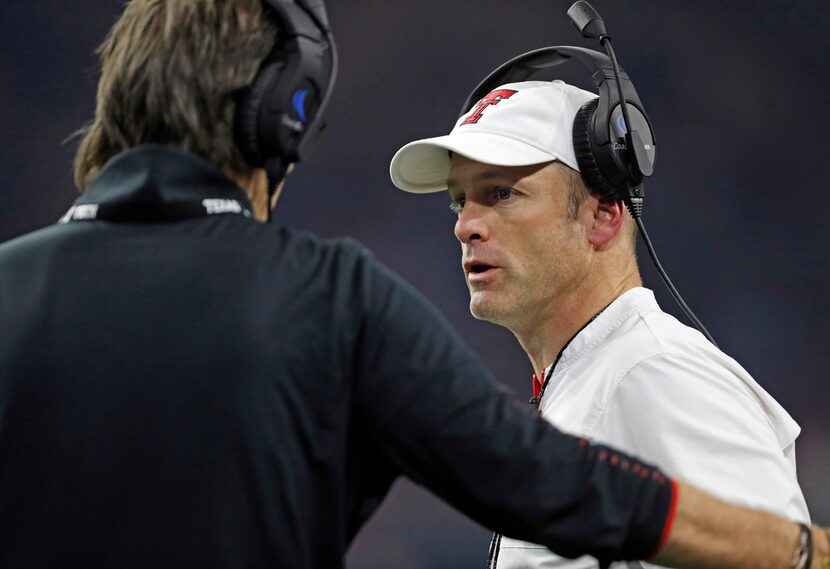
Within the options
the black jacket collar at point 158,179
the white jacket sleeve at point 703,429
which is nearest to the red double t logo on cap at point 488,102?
the white jacket sleeve at point 703,429

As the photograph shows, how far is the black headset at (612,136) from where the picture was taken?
1425 mm

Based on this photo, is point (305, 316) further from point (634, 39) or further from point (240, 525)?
point (634, 39)

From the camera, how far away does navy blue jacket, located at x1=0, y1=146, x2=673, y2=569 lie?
2.29ft

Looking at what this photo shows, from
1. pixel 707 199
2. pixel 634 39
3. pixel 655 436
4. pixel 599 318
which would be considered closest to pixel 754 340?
pixel 707 199

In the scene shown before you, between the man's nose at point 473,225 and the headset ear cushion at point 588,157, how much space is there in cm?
16

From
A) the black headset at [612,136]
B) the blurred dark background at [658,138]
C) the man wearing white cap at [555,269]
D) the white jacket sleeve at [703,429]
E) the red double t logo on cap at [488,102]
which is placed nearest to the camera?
the white jacket sleeve at [703,429]

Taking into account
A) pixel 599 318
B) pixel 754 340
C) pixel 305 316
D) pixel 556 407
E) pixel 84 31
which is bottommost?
pixel 754 340

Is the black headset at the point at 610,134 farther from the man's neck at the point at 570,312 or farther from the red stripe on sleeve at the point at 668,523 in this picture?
the red stripe on sleeve at the point at 668,523

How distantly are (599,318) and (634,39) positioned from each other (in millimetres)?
2288

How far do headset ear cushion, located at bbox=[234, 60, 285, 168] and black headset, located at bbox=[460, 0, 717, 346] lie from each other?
2.42 feet

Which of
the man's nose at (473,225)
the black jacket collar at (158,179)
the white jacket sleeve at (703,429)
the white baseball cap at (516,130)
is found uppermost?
the white baseball cap at (516,130)

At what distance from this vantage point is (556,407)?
4.38 ft

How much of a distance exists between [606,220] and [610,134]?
14 centimetres

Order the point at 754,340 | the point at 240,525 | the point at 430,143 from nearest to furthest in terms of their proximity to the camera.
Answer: the point at 240,525, the point at 430,143, the point at 754,340
